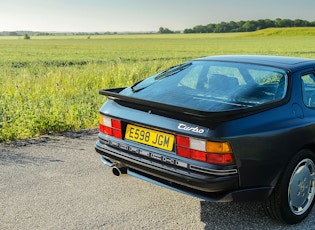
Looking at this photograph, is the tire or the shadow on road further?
the shadow on road

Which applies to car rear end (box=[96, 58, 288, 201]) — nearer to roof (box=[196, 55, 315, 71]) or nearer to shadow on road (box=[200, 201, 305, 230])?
roof (box=[196, 55, 315, 71])

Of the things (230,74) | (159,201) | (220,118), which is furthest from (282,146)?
(159,201)

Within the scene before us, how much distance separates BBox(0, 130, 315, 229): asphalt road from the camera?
11.1 ft

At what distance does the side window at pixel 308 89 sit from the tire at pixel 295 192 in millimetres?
464

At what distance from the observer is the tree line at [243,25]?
386 feet

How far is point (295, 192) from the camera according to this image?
3398 mm

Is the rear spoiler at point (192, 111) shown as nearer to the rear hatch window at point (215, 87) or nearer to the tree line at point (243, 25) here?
the rear hatch window at point (215, 87)

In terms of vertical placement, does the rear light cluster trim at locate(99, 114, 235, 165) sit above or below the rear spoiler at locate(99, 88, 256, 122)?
below

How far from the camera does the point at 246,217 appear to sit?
3516mm

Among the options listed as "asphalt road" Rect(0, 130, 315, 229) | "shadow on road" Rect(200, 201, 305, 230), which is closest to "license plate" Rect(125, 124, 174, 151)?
"asphalt road" Rect(0, 130, 315, 229)

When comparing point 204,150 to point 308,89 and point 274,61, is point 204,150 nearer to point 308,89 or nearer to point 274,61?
point 308,89

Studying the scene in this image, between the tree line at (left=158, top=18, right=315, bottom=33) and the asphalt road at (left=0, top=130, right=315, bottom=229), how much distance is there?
373 feet

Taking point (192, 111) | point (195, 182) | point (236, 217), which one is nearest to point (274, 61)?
point (192, 111)

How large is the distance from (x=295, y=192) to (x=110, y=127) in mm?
1676
